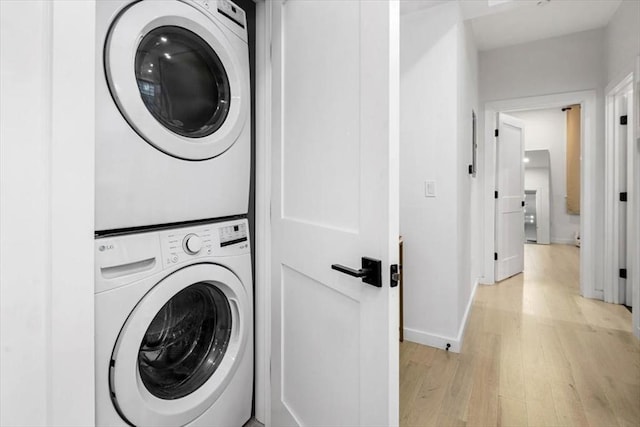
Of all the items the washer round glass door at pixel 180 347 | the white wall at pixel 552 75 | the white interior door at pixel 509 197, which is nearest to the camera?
the washer round glass door at pixel 180 347

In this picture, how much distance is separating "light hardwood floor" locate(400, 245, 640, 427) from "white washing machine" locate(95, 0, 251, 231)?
143 centimetres

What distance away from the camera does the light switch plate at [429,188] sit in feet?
7.49

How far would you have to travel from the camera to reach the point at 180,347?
3.80ft

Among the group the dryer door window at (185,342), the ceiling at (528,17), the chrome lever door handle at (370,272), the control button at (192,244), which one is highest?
the ceiling at (528,17)

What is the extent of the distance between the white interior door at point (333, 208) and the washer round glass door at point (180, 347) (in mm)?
191

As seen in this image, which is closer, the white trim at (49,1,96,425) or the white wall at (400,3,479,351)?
the white trim at (49,1,96,425)

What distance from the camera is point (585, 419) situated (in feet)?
5.01

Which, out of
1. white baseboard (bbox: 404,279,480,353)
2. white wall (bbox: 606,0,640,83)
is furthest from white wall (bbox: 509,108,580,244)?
white baseboard (bbox: 404,279,480,353)

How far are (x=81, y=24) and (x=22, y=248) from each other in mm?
Answer: 469

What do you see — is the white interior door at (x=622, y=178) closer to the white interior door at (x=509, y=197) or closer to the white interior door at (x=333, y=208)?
the white interior door at (x=509, y=197)

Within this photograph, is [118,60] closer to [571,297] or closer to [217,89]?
[217,89]

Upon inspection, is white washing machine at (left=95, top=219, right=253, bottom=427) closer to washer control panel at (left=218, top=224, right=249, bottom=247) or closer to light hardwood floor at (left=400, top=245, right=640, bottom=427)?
washer control panel at (left=218, top=224, right=249, bottom=247)

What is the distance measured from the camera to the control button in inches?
42.0

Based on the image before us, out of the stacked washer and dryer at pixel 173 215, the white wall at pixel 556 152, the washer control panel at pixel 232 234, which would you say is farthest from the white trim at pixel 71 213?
the white wall at pixel 556 152
